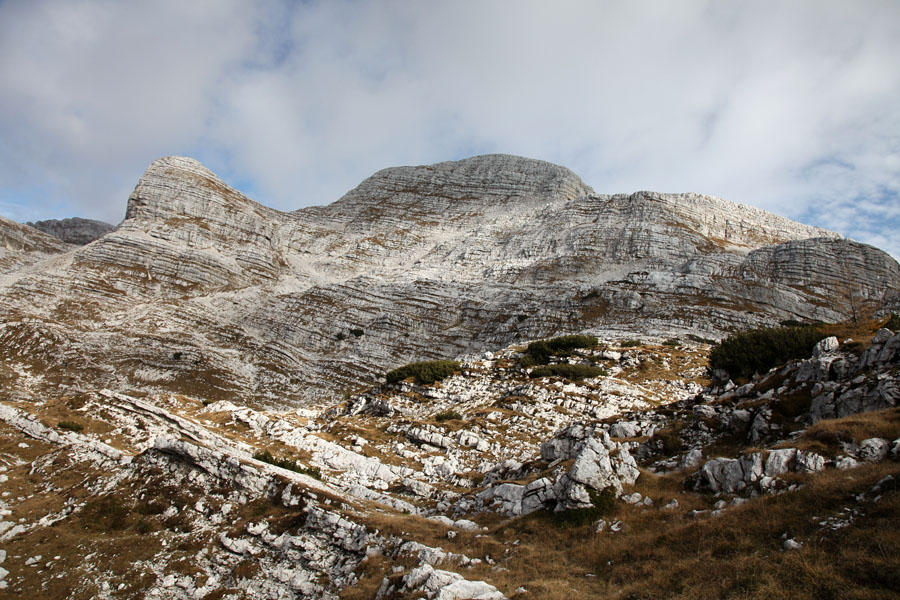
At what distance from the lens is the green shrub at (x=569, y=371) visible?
3662 centimetres

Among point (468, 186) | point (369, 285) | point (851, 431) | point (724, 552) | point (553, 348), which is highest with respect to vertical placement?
point (468, 186)

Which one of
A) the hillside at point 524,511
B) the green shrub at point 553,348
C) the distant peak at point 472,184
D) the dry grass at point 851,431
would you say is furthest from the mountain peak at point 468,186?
the dry grass at point 851,431

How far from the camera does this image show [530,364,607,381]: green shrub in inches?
1442

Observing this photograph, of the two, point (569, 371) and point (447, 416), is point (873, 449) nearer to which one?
point (447, 416)

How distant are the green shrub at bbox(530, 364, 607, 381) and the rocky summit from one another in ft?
Answer: 1.23

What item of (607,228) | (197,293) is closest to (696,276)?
(607,228)

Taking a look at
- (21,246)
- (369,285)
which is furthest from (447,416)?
(21,246)

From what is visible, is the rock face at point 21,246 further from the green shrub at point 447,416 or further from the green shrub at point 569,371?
the green shrub at point 569,371

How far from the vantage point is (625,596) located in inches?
342

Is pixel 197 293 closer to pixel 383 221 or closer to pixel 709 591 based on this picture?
pixel 383 221

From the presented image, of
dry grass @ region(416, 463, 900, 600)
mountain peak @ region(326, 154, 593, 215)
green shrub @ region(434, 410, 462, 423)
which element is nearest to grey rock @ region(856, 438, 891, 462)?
dry grass @ region(416, 463, 900, 600)

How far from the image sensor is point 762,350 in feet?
90.8

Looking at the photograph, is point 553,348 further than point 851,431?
Yes

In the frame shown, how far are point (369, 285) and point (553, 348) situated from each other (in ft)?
204
